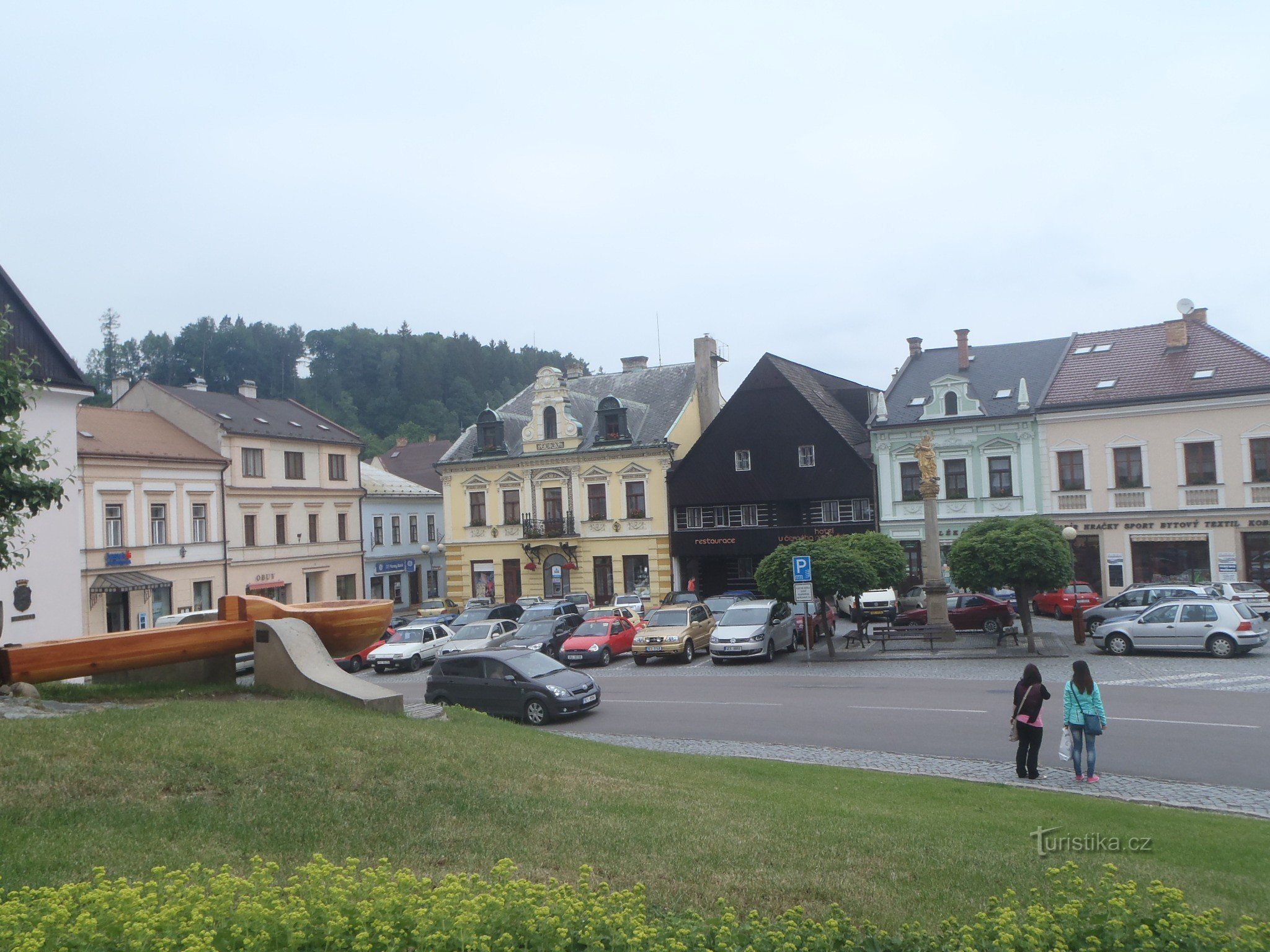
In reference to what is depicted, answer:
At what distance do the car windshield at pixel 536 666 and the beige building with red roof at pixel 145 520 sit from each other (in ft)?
80.4

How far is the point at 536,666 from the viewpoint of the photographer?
20.7 meters

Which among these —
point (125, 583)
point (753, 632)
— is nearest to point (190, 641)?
point (753, 632)

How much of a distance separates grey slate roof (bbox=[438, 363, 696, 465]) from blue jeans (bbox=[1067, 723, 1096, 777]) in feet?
120

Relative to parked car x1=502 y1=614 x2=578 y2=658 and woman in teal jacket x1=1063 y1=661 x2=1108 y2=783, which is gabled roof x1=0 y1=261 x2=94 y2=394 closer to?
parked car x1=502 y1=614 x2=578 y2=658

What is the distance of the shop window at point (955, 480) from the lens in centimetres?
4269

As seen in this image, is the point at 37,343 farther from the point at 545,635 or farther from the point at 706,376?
the point at 706,376

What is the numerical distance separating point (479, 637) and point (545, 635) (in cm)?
218

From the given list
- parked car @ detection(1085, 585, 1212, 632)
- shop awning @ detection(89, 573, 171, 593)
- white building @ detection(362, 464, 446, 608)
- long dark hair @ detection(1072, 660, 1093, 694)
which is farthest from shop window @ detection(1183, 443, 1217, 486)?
shop awning @ detection(89, 573, 171, 593)

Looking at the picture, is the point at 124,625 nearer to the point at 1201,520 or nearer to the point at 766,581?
the point at 766,581

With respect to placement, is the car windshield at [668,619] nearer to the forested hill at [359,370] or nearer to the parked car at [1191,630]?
the parked car at [1191,630]

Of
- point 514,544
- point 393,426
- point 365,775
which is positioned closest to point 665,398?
point 514,544

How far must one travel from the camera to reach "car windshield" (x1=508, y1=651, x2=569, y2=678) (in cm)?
2031

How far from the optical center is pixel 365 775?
1010 cm

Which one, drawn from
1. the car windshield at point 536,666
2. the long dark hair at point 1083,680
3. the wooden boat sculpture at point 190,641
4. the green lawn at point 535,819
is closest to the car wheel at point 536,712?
the car windshield at point 536,666
